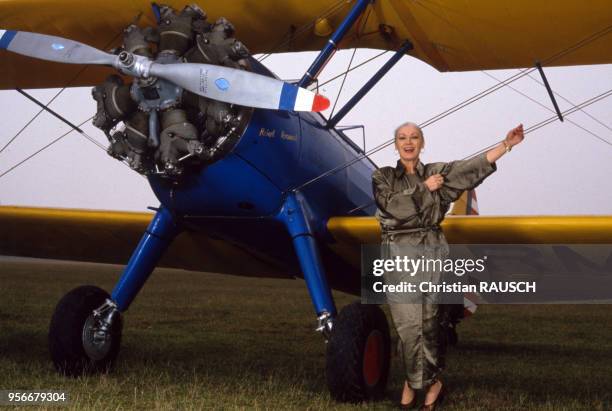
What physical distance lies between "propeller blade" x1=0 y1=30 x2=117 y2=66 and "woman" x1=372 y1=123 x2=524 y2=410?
194 centimetres

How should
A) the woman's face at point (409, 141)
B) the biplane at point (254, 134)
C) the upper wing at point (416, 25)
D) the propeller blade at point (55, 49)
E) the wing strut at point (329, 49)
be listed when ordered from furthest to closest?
the upper wing at point (416, 25) < the wing strut at point (329, 49) < the propeller blade at point (55, 49) < the biplane at point (254, 134) < the woman's face at point (409, 141)

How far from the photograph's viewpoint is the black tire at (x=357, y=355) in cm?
499

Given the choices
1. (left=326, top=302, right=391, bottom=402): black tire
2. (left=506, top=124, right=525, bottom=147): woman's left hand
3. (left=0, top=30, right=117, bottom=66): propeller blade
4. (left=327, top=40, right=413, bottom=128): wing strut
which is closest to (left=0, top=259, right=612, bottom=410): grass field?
(left=326, top=302, right=391, bottom=402): black tire

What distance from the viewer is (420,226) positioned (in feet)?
15.2

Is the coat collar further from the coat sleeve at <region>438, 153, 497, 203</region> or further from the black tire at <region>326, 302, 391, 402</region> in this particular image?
the black tire at <region>326, 302, 391, 402</region>

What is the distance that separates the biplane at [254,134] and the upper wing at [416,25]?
16mm

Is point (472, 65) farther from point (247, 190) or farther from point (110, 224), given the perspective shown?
point (110, 224)

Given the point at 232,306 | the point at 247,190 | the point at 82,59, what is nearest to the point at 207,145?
the point at 247,190

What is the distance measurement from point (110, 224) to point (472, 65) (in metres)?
3.44

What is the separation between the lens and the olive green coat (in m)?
4.57

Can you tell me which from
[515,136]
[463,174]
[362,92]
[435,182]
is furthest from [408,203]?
[362,92]

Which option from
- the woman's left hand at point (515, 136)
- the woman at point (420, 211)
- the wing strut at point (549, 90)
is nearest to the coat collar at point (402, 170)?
the woman at point (420, 211)

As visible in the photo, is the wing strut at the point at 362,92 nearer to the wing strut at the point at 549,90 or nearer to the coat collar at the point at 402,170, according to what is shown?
the wing strut at the point at 549,90

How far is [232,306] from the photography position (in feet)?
53.4
